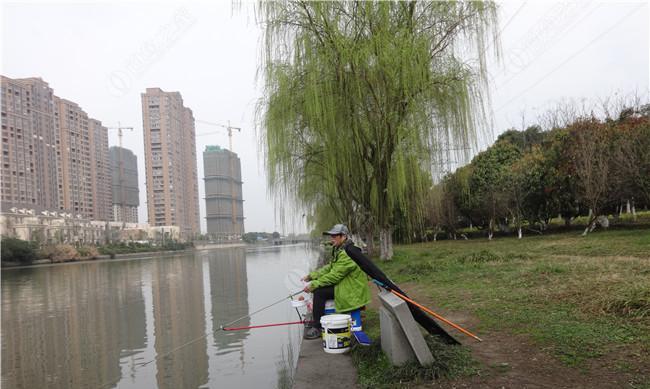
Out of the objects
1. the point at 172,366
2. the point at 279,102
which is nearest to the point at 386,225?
the point at 279,102

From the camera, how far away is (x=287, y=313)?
9578 mm

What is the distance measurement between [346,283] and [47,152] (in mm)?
68152

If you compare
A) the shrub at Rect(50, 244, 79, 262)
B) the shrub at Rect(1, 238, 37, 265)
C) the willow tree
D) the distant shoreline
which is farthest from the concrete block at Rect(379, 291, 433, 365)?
the shrub at Rect(50, 244, 79, 262)

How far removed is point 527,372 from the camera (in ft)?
9.25

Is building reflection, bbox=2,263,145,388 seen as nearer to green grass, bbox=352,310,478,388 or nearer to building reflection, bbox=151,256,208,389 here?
building reflection, bbox=151,256,208,389

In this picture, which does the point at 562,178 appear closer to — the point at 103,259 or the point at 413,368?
the point at 413,368

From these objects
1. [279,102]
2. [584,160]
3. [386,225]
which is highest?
[279,102]

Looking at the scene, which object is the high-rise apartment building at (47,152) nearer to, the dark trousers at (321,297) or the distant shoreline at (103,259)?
the distant shoreline at (103,259)

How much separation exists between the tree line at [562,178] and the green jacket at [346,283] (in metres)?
6.18

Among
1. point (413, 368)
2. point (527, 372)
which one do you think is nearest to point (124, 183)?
point (413, 368)

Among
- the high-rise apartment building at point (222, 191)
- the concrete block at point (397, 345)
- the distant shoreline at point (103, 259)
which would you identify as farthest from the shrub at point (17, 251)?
the high-rise apartment building at point (222, 191)

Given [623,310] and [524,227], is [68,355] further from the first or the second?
[524,227]

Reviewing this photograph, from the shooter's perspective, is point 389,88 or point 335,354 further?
point 389,88

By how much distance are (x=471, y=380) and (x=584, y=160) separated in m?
14.6
